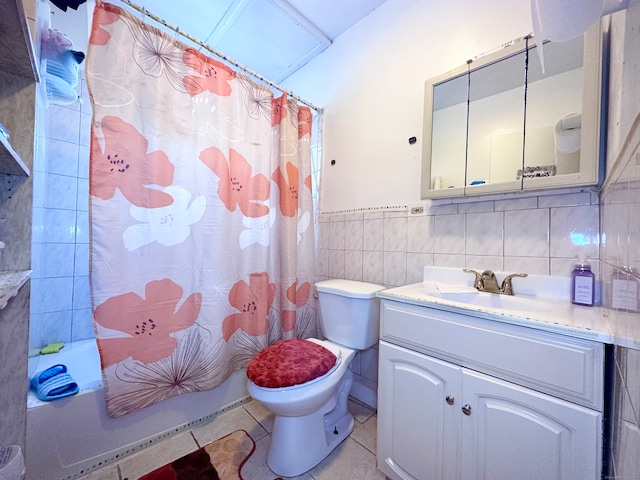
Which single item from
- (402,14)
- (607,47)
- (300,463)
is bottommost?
(300,463)

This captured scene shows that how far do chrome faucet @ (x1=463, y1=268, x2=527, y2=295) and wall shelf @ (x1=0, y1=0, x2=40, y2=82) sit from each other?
5.36 ft

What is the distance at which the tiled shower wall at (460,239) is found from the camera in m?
0.95

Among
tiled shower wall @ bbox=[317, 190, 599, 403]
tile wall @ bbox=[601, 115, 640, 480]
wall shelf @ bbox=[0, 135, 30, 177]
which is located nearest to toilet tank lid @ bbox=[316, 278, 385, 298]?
tiled shower wall @ bbox=[317, 190, 599, 403]

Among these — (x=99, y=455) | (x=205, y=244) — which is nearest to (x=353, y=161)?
(x=205, y=244)

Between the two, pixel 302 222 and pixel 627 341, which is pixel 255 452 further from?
A: pixel 627 341

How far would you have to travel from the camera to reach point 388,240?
4.79 feet

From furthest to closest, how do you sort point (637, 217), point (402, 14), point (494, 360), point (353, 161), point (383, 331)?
point (353, 161)
point (402, 14)
point (383, 331)
point (494, 360)
point (637, 217)

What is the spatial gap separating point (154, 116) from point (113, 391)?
125 centimetres

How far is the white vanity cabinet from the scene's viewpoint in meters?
0.61

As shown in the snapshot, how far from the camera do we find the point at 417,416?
91 cm

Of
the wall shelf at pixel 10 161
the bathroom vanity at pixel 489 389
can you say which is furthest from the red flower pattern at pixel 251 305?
the wall shelf at pixel 10 161

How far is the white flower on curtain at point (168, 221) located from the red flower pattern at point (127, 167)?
0.03m

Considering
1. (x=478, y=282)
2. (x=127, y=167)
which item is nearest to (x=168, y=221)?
(x=127, y=167)

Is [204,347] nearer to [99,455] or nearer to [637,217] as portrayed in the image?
[99,455]
